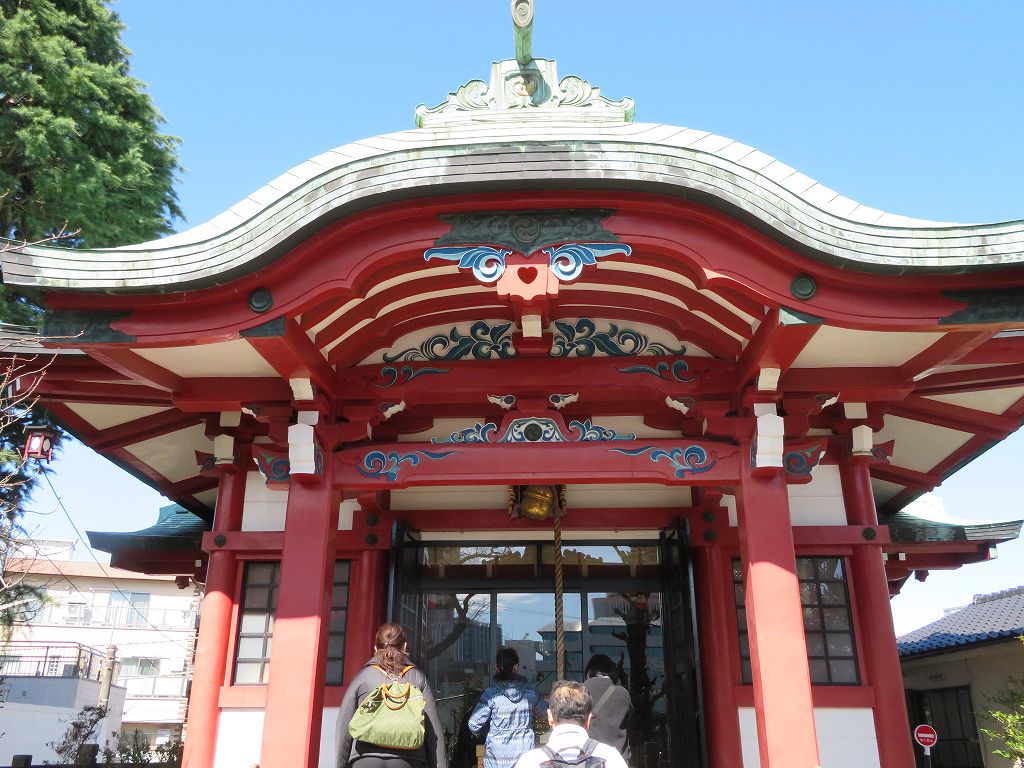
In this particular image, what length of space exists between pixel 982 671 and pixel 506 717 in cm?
1049

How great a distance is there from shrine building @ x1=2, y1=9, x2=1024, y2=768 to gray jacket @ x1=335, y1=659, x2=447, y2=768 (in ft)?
3.99

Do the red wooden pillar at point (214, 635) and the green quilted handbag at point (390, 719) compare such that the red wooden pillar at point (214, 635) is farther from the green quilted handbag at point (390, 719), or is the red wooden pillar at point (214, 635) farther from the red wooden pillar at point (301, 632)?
the green quilted handbag at point (390, 719)

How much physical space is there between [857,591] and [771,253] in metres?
3.43

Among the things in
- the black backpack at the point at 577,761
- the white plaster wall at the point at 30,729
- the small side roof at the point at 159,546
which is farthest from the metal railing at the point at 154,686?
the black backpack at the point at 577,761

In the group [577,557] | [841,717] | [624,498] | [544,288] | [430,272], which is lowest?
[841,717]

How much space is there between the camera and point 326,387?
6082 millimetres

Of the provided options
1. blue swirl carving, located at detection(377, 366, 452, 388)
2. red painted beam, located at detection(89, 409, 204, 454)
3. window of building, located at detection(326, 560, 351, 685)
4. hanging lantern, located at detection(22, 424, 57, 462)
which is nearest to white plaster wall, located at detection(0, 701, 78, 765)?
red painted beam, located at detection(89, 409, 204, 454)

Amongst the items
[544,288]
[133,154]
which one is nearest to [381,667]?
[544,288]

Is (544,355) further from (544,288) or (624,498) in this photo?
(624,498)

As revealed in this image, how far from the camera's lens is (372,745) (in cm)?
411

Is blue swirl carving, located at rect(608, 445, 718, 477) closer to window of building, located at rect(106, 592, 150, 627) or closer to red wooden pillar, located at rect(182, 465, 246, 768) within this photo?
red wooden pillar, located at rect(182, 465, 246, 768)

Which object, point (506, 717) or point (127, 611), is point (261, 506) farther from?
point (127, 611)

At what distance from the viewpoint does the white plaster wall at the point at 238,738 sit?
652cm

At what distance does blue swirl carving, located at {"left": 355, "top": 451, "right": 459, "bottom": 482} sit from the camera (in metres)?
6.00
